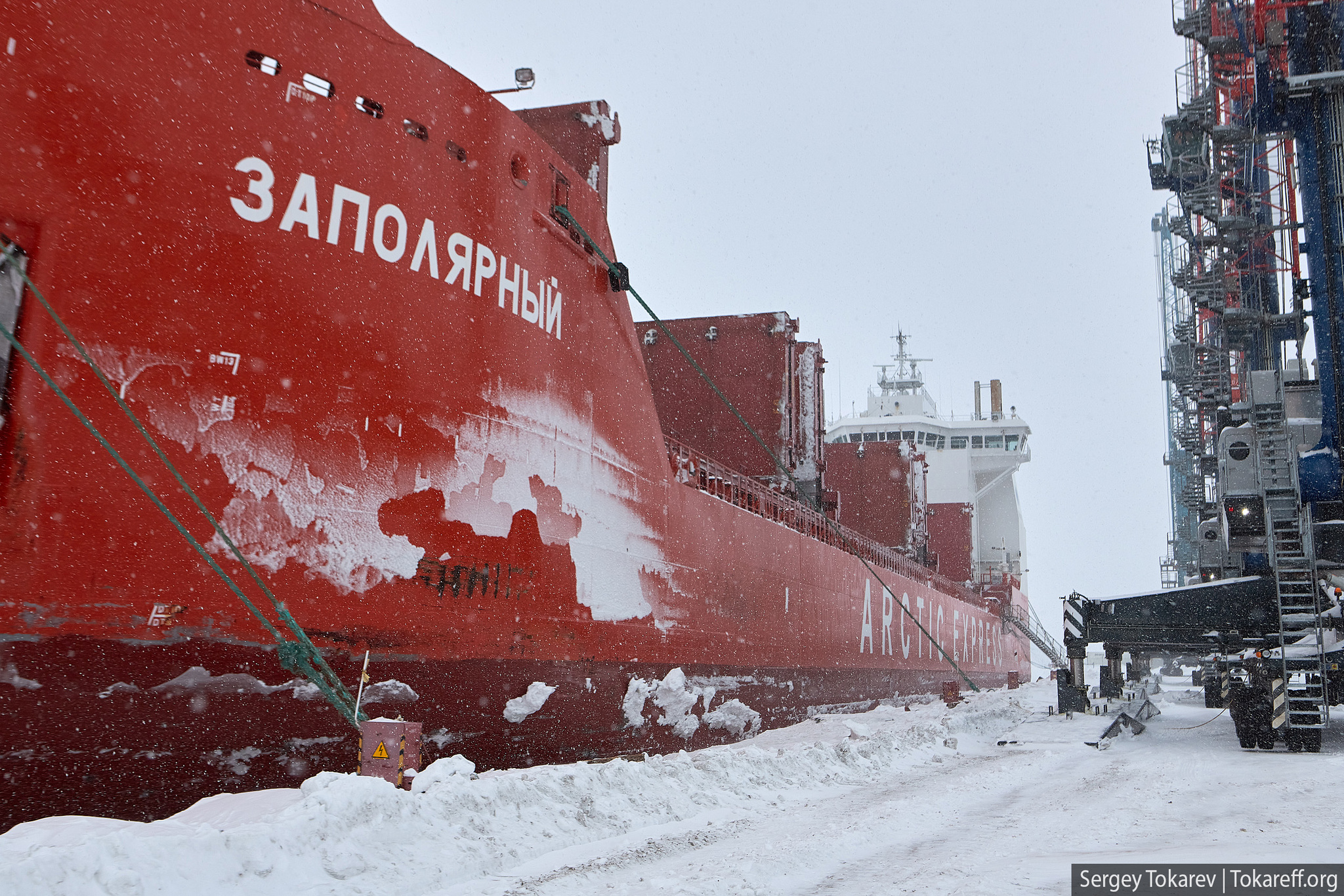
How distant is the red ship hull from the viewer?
4.54m

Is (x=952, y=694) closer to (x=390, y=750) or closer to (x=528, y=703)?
(x=528, y=703)

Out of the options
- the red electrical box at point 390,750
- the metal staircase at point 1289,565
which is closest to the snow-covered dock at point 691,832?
the red electrical box at point 390,750

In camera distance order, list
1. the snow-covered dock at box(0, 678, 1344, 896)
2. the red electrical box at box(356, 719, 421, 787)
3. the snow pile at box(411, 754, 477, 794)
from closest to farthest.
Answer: the snow-covered dock at box(0, 678, 1344, 896)
the red electrical box at box(356, 719, 421, 787)
the snow pile at box(411, 754, 477, 794)

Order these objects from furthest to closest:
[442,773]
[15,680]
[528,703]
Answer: [528,703], [442,773], [15,680]

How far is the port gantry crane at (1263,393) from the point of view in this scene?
10.7 meters

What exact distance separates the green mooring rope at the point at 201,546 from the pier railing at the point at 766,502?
16.0 ft

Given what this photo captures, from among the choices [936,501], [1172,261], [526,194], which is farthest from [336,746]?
[1172,261]

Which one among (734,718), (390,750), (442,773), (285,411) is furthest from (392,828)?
(734,718)

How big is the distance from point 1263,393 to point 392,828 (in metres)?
15.2

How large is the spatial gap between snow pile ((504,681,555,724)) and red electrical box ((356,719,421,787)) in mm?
1575

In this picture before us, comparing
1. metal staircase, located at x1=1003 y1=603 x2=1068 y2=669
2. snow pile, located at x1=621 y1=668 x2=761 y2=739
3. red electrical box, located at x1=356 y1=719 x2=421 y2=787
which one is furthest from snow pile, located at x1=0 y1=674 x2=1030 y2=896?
metal staircase, located at x1=1003 y1=603 x2=1068 y2=669

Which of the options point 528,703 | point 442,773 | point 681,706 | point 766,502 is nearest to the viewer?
point 442,773

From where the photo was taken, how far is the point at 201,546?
489 centimetres

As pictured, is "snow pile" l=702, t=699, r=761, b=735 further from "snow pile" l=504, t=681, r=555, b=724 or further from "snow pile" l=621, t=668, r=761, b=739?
"snow pile" l=504, t=681, r=555, b=724
